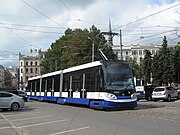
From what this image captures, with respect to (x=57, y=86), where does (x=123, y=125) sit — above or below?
below

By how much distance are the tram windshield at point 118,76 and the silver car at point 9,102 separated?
725 cm

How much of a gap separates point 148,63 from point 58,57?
26.0 metres

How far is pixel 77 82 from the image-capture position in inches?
1019

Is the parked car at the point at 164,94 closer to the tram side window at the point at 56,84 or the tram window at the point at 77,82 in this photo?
the tram side window at the point at 56,84

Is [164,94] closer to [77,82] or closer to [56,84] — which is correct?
[56,84]

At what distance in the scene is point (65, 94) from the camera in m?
28.8

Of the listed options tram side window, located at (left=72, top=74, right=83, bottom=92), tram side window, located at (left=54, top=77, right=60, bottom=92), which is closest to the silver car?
tram side window, located at (left=72, top=74, right=83, bottom=92)

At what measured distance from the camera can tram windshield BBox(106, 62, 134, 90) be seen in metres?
21.0

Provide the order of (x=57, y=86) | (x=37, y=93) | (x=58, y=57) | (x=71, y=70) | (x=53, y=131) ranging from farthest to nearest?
(x=58, y=57) < (x=37, y=93) < (x=57, y=86) < (x=71, y=70) < (x=53, y=131)

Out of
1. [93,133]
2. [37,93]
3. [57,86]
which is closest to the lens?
[93,133]

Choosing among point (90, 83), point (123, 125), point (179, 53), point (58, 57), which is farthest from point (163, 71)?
point (123, 125)

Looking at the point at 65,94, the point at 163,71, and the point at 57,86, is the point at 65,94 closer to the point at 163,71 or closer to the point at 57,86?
the point at 57,86

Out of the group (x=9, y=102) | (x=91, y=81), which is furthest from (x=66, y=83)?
(x=9, y=102)

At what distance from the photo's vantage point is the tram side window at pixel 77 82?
25062 mm
